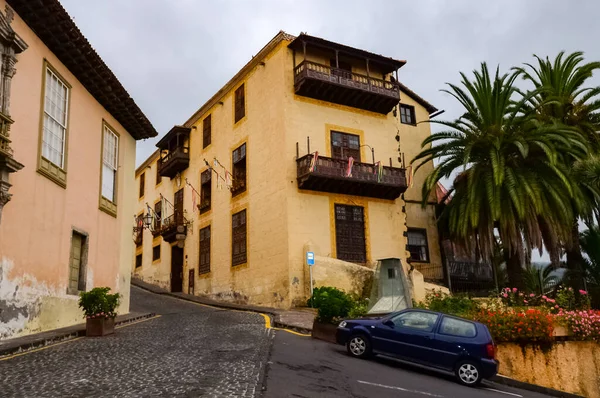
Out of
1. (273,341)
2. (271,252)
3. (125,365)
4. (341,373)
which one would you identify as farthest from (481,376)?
(271,252)

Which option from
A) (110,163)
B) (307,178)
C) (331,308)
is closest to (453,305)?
(331,308)

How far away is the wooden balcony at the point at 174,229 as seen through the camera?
31.7 metres

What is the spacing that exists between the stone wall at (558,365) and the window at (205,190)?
18.4 meters

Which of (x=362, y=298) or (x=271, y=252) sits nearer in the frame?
(x=362, y=298)

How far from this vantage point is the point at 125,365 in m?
9.38

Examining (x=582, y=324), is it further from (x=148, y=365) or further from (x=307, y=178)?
(x=148, y=365)

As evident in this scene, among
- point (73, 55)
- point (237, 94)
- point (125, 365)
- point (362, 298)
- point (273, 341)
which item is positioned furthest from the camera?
point (237, 94)

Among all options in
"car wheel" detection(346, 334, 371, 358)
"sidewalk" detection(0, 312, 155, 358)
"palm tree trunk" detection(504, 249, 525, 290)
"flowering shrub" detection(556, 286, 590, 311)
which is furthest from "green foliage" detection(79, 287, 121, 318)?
"palm tree trunk" detection(504, 249, 525, 290)

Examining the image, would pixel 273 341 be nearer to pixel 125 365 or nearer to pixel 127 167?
pixel 125 365

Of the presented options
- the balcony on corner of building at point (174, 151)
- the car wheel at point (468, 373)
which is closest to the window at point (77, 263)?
the car wheel at point (468, 373)

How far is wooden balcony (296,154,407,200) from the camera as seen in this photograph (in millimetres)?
22734

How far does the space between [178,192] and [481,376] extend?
25.5 metres

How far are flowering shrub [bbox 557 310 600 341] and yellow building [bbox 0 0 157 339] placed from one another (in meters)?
14.6

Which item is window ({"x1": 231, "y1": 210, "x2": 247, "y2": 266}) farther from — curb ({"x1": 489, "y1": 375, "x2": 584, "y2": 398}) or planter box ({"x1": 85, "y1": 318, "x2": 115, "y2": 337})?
curb ({"x1": 489, "y1": 375, "x2": 584, "y2": 398})
